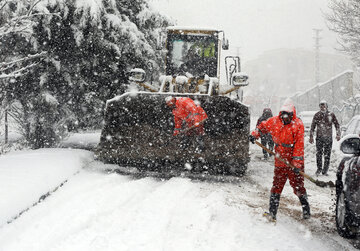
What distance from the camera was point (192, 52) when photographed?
1030 cm

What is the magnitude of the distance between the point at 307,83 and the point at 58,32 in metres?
116

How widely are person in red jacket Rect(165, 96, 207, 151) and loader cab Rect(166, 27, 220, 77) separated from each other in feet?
9.86

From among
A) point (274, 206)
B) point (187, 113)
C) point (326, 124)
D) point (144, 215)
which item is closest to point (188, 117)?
point (187, 113)

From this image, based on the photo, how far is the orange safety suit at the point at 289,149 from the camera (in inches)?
189

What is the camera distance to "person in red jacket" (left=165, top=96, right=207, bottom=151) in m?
7.16

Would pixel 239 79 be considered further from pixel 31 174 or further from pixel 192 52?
pixel 31 174

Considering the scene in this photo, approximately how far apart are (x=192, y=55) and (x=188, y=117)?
141 inches

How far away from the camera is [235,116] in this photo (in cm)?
725

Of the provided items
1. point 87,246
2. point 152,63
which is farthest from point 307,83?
point 87,246

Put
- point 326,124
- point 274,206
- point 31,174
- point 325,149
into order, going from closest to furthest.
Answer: point 274,206 → point 31,174 → point 326,124 → point 325,149

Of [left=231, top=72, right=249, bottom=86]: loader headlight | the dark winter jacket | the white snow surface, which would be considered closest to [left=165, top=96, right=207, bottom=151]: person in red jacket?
the white snow surface

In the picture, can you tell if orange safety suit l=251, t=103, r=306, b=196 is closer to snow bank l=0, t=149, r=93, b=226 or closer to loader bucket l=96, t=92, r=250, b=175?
loader bucket l=96, t=92, r=250, b=175

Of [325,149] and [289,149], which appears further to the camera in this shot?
[325,149]

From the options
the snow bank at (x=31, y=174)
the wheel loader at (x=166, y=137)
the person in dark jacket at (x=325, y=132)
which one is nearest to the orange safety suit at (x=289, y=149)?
the wheel loader at (x=166, y=137)
